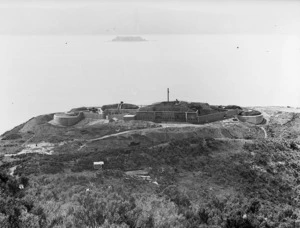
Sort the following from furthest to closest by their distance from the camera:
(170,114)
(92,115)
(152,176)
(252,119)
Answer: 1. (92,115)
2. (252,119)
3. (170,114)
4. (152,176)

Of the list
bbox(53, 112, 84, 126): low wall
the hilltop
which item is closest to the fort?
bbox(53, 112, 84, 126): low wall

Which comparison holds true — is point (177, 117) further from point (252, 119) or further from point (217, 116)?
point (252, 119)

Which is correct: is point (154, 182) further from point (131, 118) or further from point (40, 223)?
point (131, 118)

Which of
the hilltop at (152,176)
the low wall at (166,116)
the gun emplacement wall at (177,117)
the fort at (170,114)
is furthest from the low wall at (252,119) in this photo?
the low wall at (166,116)

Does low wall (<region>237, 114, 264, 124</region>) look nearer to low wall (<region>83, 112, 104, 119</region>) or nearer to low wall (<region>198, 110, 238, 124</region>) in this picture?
low wall (<region>198, 110, 238, 124</region>)

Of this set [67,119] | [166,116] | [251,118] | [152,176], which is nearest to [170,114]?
[166,116]

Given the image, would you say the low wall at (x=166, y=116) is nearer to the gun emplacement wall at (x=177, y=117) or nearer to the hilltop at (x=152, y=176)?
the gun emplacement wall at (x=177, y=117)
